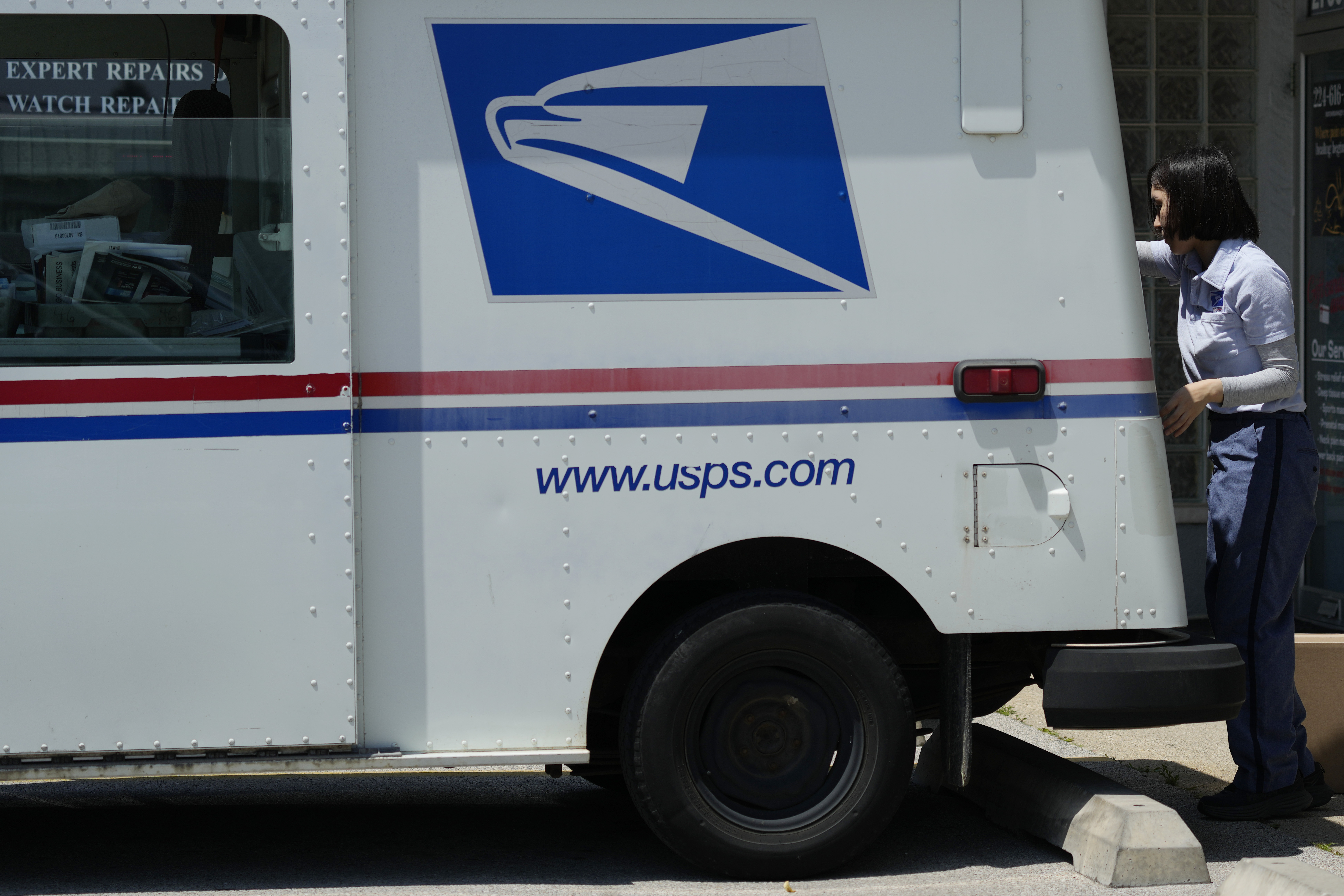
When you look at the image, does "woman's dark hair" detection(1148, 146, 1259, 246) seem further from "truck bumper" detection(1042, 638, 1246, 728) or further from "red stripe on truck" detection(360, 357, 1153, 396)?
"truck bumper" detection(1042, 638, 1246, 728)

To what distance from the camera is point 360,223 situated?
3852 mm

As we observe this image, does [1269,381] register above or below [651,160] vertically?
below

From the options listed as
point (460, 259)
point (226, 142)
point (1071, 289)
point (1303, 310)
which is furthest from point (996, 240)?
point (1303, 310)

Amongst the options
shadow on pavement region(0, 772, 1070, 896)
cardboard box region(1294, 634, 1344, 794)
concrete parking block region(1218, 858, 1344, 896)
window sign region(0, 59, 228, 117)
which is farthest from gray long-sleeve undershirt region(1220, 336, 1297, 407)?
window sign region(0, 59, 228, 117)

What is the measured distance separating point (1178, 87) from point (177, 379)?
6.27 m

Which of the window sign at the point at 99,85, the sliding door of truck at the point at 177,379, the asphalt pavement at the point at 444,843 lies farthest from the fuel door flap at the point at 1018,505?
the window sign at the point at 99,85

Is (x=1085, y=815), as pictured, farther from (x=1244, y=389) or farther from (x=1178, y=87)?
(x=1178, y=87)

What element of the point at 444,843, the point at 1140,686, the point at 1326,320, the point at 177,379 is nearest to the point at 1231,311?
the point at 1140,686

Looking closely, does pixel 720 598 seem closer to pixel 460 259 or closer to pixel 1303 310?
pixel 460 259

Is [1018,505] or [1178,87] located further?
[1178,87]

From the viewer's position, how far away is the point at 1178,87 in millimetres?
8000

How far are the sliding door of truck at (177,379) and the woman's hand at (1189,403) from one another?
2.46 metres

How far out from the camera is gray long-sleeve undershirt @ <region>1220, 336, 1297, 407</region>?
437 cm

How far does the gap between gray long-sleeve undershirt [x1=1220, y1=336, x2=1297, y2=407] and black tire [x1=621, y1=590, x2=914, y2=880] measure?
55.4 inches
